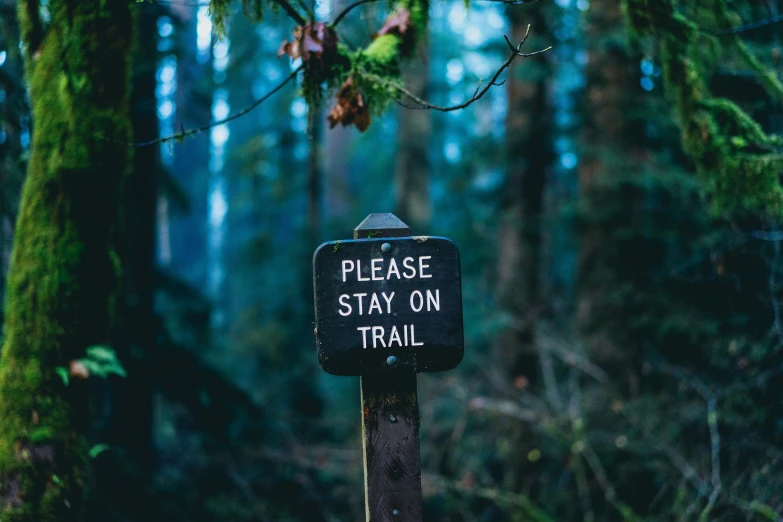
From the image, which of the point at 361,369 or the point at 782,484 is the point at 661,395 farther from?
the point at 361,369

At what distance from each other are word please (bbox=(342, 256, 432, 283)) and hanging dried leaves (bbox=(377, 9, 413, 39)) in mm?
1662

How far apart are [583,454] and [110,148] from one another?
5.64 m

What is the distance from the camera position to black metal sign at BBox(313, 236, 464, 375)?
7.38 ft

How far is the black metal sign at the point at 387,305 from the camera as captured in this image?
7.38 feet

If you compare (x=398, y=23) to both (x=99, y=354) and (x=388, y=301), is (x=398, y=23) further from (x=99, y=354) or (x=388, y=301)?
(x=99, y=354)

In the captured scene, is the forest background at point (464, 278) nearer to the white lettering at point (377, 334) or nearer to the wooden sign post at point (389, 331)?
the wooden sign post at point (389, 331)

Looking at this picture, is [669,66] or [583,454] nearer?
[669,66]

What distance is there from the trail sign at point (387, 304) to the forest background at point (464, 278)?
27.4 inches

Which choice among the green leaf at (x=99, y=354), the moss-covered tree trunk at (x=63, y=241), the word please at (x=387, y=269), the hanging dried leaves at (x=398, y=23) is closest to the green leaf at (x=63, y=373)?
the moss-covered tree trunk at (x=63, y=241)

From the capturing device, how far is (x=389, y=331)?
7.44 feet

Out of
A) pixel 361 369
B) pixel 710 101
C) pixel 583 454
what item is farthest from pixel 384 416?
pixel 583 454

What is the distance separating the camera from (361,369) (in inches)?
88.9

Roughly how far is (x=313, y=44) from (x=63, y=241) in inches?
61.3

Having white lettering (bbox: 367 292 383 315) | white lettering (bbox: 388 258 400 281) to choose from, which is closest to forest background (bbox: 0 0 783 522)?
white lettering (bbox: 388 258 400 281)
